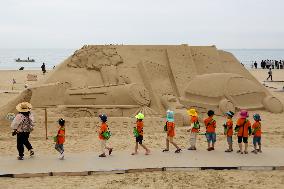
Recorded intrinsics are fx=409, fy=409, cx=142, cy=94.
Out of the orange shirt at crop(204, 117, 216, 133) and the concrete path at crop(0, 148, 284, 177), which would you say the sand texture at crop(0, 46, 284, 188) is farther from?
the orange shirt at crop(204, 117, 216, 133)

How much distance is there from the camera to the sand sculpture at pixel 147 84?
1374 cm

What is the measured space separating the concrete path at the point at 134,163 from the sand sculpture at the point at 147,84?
14.8ft

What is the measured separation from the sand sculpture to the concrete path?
450 centimetres

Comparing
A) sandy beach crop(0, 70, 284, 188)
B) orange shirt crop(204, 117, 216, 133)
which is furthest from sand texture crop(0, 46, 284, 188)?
orange shirt crop(204, 117, 216, 133)

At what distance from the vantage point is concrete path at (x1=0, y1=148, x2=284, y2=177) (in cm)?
734

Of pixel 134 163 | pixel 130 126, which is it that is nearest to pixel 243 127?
pixel 134 163

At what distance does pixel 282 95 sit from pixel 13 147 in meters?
14.3

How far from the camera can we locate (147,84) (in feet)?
50.3

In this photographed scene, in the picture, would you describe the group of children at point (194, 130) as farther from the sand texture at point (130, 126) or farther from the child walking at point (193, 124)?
the sand texture at point (130, 126)

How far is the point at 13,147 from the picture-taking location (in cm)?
965

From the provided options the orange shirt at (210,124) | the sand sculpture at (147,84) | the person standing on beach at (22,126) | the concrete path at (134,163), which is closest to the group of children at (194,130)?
the orange shirt at (210,124)

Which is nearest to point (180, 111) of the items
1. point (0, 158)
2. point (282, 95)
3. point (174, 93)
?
point (174, 93)

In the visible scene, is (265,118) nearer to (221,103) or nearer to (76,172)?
(221,103)

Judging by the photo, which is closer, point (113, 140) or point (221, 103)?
point (113, 140)
